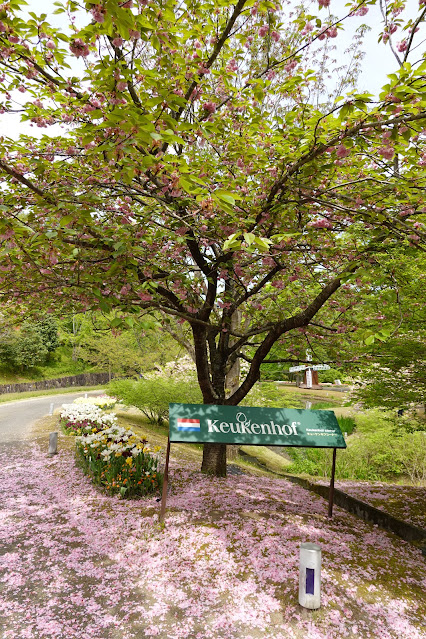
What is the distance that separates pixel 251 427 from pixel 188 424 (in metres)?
1.01

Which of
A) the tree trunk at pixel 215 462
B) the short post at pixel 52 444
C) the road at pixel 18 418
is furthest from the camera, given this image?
the road at pixel 18 418

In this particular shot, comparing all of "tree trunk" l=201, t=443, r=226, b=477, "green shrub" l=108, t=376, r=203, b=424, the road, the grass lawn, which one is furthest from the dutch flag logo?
"green shrub" l=108, t=376, r=203, b=424

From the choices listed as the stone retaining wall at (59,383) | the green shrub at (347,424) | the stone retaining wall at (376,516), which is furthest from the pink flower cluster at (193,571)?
the stone retaining wall at (59,383)

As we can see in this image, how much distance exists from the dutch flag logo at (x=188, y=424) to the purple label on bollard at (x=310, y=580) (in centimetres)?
244

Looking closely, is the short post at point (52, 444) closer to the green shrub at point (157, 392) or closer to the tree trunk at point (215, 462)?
the tree trunk at point (215, 462)

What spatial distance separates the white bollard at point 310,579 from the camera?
3949mm

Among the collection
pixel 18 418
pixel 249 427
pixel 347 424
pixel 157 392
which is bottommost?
pixel 18 418

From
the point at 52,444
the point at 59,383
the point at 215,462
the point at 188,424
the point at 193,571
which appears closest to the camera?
the point at 193,571

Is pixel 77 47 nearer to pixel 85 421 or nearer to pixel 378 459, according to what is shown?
pixel 85 421

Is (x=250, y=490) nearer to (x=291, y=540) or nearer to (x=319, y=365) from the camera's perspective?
(x=291, y=540)

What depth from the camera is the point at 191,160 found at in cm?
567

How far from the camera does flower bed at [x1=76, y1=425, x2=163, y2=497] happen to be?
6.97 m

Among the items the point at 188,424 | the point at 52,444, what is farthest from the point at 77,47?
the point at 52,444

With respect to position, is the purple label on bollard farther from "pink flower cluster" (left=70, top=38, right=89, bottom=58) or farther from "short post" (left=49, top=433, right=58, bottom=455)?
"short post" (left=49, top=433, right=58, bottom=455)
